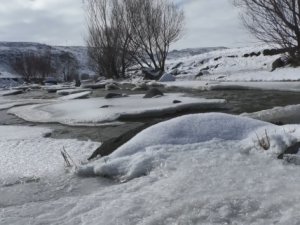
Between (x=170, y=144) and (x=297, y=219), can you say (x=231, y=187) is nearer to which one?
(x=297, y=219)

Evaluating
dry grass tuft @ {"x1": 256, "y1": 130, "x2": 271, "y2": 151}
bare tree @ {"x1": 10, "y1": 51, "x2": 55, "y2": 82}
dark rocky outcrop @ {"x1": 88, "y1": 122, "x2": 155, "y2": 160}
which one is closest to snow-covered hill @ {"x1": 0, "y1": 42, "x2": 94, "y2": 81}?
bare tree @ {"x1": 10, "y1": 51, "x2": 55, "y2": 82}

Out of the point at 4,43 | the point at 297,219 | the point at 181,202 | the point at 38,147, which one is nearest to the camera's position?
the point at 297,219

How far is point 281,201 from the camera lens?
2045 millimetres

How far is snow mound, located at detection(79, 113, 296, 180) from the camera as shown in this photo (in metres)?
2.95

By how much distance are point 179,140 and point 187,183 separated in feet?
2.85

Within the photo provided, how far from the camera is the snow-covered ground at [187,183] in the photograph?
2039 millimetres

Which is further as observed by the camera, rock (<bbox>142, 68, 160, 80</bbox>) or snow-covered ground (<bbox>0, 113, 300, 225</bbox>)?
rock (<bbox>142, 68, 160, 80</bbox>)

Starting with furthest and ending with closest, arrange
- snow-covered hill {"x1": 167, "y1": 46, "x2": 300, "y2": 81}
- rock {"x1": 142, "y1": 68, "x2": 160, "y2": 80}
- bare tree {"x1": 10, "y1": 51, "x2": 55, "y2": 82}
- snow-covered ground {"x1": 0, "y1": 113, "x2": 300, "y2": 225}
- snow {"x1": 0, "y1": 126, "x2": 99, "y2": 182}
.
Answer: bare tree {"x1": 10, "y1": 51, "x2": 55, "y2": 82}
rock {"x1": 142, "y1": 68, "x2": 160, "y2": 80}
snow-covered hill {"x1": 167, "y1": 46, "x2": 300, "y2": 81}
snow {"x1": 0, "y1": 126, "x2": 99, "y2": 182}
snow-covered ground {"x1": 0, "y1": 113, "x2": 300, "y2": 225}

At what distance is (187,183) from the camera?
246 centimetres

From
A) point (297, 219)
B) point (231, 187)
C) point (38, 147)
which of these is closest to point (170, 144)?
point (231, 187)

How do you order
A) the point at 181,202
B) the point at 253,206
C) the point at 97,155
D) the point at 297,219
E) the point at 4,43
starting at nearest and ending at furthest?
the point at 297,219 → the point at 253,206 → the point at 181,202 → the point at 97,155 → the point at 4,43

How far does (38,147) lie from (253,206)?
295cm

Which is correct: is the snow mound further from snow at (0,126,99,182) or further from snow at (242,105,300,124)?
snow at (242,105,300,124)

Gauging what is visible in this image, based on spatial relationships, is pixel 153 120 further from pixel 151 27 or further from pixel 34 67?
pixel 34 67
